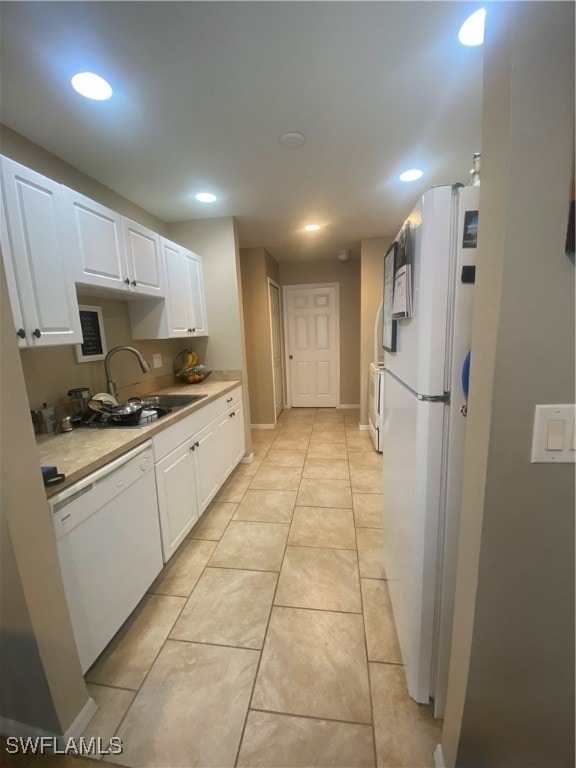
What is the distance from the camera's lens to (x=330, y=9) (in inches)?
41.2

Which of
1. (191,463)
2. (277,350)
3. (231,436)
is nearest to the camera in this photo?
(191,463)

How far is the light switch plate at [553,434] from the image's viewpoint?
24.4 inches

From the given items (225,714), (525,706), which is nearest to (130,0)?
(525,706)

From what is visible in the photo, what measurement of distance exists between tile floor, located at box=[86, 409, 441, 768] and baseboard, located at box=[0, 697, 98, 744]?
56 millimetres

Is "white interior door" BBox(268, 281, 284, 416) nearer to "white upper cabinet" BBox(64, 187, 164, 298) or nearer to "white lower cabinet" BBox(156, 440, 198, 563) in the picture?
"white upper cabinet" BBox(64, 187, 164, 298)

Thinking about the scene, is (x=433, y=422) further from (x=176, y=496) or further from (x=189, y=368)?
(x=189, y=368)

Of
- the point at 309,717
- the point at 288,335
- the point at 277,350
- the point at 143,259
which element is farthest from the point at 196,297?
the point at 309,717

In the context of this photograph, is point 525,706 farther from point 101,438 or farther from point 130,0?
point 130,0

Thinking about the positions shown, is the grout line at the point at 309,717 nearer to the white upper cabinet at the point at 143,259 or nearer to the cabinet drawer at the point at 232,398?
the cabinet drawer at the point at 232,398

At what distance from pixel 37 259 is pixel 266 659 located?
2.08 meters

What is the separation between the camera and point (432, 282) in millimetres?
875

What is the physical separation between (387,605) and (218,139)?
8.97ft

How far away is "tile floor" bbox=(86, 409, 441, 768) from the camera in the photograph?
3.42ft

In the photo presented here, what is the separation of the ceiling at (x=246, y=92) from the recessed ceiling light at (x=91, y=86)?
0.11 ft
